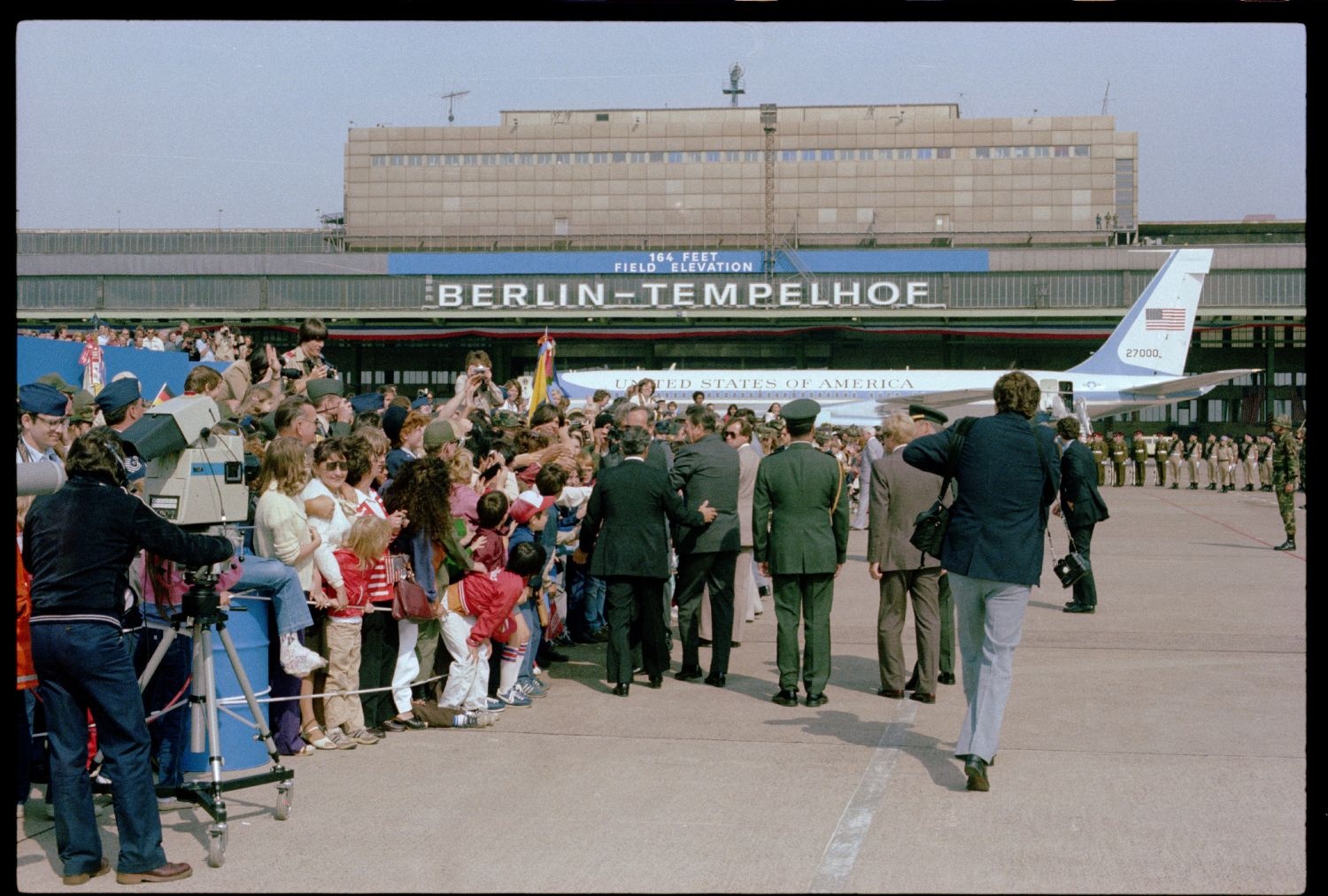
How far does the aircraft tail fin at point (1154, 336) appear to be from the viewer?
1881 inches

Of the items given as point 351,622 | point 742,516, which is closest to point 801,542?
point 742,516

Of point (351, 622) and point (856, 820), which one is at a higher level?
point (351, 622)

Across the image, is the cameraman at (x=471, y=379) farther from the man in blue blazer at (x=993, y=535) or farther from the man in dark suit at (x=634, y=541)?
the man in blue blazer at (x=993, y=535)

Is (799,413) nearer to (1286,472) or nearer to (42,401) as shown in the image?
(42,401)

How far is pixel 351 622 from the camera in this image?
7699 mm

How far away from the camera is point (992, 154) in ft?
251

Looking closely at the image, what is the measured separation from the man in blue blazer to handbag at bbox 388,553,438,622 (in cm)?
306

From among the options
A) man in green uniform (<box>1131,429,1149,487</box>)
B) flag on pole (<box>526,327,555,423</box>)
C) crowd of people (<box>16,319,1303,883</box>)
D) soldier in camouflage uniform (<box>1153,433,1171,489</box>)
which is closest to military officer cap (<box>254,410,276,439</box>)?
crowd of people (<box>16,319,1303,883</box>)

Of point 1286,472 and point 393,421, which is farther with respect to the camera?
point 1286,472

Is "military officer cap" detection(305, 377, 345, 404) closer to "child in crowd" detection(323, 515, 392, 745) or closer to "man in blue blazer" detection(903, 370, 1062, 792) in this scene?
"child in crowd" detection(323, 515, 392, 745)

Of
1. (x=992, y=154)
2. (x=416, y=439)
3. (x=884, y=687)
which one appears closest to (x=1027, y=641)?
(x=884, y=687)

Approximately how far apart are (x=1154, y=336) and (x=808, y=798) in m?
45.4

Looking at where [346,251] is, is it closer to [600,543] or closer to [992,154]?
[992,154]
